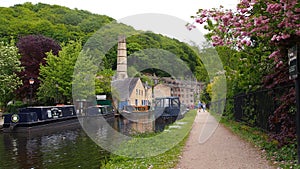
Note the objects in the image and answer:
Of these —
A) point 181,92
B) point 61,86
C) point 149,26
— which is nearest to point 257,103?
point 149,26

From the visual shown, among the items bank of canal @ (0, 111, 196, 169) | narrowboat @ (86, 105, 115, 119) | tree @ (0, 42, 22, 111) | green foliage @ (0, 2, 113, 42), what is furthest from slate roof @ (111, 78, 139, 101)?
bank of canal @ (0, 111, 196, 169)

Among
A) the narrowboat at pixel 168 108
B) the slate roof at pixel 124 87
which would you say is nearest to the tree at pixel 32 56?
the slate roof at pixel 124 87

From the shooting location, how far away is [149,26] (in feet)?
47.3

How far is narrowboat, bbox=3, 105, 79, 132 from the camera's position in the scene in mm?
21719

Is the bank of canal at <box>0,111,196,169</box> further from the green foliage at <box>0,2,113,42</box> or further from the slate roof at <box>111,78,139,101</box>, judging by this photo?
the slate roof at <box>111,78,139,101</box>

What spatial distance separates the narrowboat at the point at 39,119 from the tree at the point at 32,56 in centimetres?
760

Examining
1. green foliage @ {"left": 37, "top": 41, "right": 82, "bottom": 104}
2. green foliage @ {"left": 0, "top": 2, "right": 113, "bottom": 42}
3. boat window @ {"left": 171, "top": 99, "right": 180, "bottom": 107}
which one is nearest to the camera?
boat window @ {"left": 171, "top": 99, "right": 180, "bottom": 107}

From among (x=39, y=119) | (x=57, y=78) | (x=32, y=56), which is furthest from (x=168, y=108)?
(x=32, y=56)

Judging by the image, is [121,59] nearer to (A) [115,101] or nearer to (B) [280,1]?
(A) [115,101]

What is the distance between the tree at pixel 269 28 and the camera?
519 centimetres

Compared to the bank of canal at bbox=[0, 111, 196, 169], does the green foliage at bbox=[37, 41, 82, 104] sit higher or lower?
higher

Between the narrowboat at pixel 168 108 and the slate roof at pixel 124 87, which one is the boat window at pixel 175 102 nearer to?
the narrowboat at pixel 168 108

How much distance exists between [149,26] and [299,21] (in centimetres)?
948

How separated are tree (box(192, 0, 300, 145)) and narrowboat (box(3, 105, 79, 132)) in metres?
17.1
